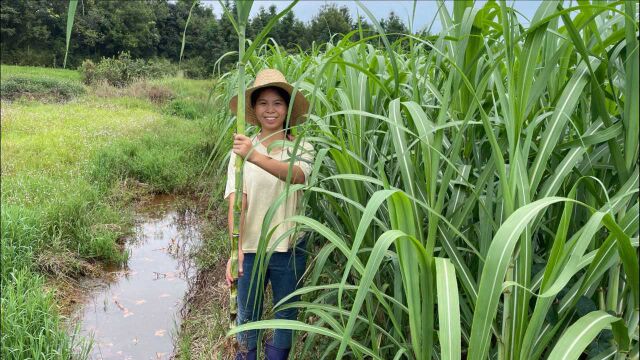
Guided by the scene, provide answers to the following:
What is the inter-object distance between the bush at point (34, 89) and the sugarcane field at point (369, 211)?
413 cm

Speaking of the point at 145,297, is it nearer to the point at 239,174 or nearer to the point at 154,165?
the point at 239,174

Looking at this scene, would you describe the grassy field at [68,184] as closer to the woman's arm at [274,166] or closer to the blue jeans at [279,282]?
the blue jeans at [279,282]

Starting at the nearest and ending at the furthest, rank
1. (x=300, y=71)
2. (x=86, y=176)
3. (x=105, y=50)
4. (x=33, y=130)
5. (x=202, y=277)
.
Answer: (x=300, y=71) < (x=202, y=277) < (x=86, y=176) < (x=33, y=130) < (x=105, y=50)

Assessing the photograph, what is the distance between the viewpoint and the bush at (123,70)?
10219 mm

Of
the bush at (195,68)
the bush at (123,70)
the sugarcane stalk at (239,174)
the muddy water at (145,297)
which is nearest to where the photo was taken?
the sugarcane stalk at (239,174)

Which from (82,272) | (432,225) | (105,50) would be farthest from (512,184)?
(105,50)

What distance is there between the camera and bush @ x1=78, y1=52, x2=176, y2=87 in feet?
33.5

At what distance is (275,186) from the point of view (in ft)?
5.49

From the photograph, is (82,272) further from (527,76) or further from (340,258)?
(527,76)

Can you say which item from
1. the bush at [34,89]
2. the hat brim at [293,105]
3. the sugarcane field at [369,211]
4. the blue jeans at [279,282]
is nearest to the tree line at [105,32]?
the bush at [34,89]

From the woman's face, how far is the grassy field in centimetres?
136

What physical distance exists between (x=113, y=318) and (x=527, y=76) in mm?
2671

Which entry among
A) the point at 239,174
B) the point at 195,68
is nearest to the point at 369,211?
the point at 239,174

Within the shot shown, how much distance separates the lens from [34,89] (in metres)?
8.80
